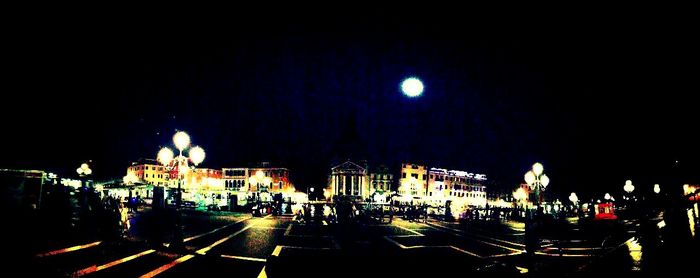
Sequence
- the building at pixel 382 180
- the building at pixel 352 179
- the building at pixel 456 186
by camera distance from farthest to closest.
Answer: the building at pixel 352 179, the building at pixel 382 180, the building at pixel 456 186

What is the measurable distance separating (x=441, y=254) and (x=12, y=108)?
46.2 feet

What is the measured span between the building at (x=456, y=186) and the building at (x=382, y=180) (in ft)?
39.8

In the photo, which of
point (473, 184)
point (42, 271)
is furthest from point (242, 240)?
point (473, 184)

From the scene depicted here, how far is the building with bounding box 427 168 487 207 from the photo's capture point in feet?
338

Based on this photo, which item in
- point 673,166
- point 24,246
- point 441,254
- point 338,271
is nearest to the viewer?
point 338,271

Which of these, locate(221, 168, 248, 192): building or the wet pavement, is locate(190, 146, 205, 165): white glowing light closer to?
the wet pavement

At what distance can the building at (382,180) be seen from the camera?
357 ft

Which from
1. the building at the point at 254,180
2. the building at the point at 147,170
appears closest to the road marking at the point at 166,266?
the building at the point at 254,180

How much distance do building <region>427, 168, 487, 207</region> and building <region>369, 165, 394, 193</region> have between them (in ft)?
39.8

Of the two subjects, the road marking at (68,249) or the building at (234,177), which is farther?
the building at (234,177)

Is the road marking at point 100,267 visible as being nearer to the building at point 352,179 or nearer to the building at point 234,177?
the building at point 234,177

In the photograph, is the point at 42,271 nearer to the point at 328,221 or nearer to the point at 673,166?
the point at 673,166

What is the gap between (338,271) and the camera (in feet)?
13.1

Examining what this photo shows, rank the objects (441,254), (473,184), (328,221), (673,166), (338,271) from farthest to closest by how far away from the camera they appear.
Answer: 1. (473,184)
2. (328,221)
3. (441,254)
4. (673,166)
5. (338,271)
